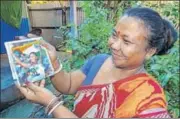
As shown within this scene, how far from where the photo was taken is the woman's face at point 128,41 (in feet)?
3.75

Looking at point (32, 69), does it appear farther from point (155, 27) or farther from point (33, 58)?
point (155, 27)

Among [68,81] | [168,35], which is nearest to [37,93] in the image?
[68,81]

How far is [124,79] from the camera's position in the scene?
1.18m

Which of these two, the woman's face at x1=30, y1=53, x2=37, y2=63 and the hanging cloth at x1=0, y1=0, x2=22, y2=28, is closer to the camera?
the woman's face at x1=30, y1=53, x2=37, y2=63

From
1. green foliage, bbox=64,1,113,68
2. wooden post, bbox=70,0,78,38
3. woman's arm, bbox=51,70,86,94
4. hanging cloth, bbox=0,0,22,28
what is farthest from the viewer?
green foliage, bbox=64,1,113,68

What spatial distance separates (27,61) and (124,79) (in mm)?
330

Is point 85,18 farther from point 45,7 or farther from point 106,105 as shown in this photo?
point 106,105

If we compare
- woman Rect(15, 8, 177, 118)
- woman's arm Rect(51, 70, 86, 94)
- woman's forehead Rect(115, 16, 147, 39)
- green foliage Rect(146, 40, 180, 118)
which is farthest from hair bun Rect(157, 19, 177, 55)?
green foliage Rect(146, 40, 180, 118)

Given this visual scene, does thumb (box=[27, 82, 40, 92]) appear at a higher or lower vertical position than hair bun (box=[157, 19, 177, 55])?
lower

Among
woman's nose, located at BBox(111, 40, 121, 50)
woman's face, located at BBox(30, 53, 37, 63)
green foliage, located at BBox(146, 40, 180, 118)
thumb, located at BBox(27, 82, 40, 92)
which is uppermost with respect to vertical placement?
woman's nose, located at BBox(111, 40, 121, 50)

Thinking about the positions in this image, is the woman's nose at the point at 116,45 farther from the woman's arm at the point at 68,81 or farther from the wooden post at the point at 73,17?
the wooden post at the point at 73,17

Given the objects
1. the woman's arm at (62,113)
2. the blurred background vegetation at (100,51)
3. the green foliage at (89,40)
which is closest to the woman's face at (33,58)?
the woman's arm at (62,113)

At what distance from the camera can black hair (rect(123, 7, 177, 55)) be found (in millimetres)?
1159

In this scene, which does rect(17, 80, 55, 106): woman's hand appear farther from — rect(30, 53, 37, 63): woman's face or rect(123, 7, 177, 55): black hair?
rect(123, 7, 177, 55): black hair
